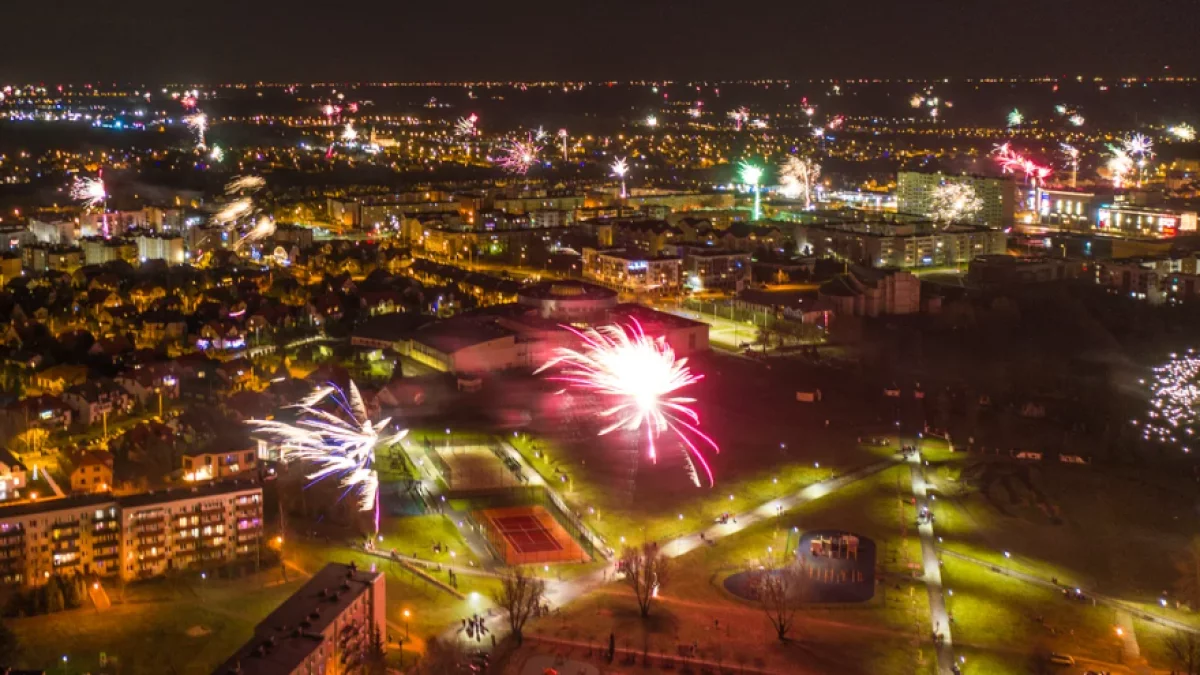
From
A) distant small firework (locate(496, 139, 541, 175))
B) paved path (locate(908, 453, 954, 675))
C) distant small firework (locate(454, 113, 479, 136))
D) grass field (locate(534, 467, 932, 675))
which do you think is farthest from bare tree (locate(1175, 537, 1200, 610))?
distant small firework (locate(454, 113, 479, 136))

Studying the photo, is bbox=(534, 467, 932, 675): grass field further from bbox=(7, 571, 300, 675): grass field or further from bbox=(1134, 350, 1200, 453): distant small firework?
bbox=(1134, 350, 1200, 453): distant small firework

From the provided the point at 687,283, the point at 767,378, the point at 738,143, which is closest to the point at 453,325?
the point at 767,378

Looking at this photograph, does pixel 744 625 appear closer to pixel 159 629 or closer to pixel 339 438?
pixel 159 629

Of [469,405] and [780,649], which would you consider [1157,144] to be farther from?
[780,649]

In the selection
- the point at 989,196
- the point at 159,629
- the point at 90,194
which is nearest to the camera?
the point at 159,629

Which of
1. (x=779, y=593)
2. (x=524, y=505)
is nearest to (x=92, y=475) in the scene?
(x=524, y=505)

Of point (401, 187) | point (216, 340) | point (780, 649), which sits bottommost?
point (780, 649)

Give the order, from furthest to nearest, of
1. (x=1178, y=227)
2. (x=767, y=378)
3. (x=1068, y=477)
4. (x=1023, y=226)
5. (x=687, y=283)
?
(x=1023, y=226), (x=1178, y=227), (x=687, y=283), (x=767, y=378), (x=1068, y=477)
